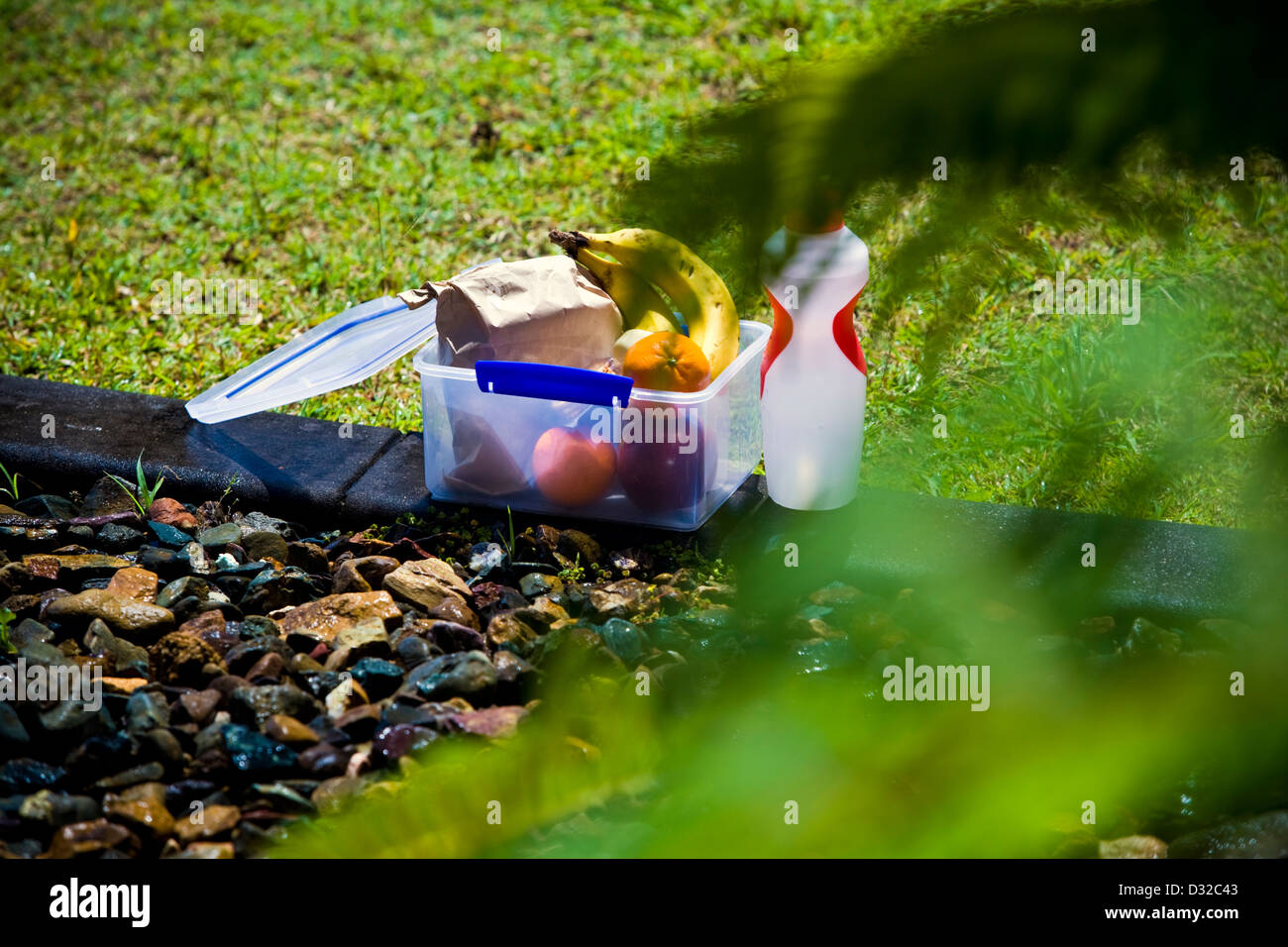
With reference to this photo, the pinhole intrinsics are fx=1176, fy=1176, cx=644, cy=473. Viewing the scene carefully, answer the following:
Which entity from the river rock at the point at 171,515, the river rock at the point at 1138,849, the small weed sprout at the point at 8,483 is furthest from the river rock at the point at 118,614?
the river rock at the point at 1138,849

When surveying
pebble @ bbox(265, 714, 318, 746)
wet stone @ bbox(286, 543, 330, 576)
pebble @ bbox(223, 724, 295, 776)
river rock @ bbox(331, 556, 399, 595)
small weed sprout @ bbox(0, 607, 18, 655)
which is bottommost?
pebble @ bbox(223, 724, 295, 776)

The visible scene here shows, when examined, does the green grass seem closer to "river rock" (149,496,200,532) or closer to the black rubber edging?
the black rubber edging

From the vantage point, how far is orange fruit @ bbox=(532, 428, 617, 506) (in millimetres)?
2441

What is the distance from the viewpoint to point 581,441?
244cm

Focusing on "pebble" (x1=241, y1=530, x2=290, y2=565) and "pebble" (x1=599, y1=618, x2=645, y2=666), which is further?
"pebble" (x1=241, y1=530, x2=290, y2=565)

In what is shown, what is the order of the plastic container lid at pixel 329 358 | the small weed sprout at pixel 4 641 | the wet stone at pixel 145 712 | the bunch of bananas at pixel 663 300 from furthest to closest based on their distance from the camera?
1. the plastic container lid at pixel 329 358
2. the bunch of bananas at pixel 663 300
3. the small weed sprout at pixel 4 641
4. the wet stone at pixel 145 712

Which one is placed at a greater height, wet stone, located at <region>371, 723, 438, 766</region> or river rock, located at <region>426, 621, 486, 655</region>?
river rock, located at <region>426, 621, 486, 655</region>

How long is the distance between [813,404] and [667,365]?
1.10 feet

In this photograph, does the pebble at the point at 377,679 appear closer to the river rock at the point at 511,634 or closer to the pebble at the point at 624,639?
the river rock at the point at 511,634

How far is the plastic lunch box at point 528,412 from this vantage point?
2406mm

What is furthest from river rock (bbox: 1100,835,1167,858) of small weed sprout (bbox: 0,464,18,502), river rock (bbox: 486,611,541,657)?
small weed sprout (bbox: 0,464,18,502)

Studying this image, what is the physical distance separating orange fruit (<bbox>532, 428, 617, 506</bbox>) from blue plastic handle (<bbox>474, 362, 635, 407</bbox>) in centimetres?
9

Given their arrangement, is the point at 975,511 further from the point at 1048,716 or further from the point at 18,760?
the point at 1048,716
